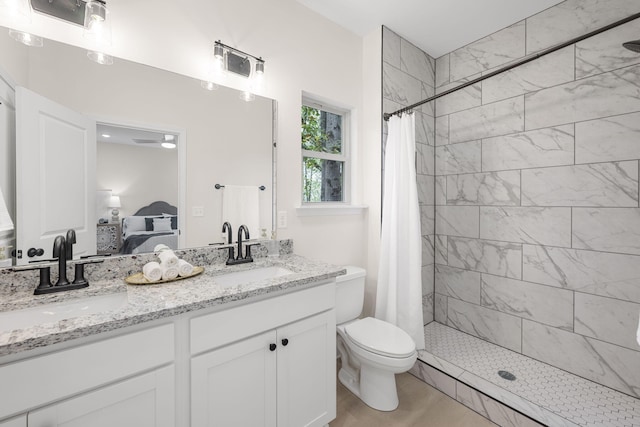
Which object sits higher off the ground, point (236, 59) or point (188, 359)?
point (236, 59)

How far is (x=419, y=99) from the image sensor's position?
266 centimetres

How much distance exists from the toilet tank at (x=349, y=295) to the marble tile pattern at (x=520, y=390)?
657 millimetres

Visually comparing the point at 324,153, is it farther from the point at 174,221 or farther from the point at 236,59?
the point at 174,221

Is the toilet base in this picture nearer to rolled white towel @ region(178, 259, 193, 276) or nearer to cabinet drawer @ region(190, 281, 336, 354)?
cabinet drawer @ region(190, 281, 336, 354)

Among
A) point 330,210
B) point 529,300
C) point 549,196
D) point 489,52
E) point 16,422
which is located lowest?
point 529,300

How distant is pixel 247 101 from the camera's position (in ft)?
5.90

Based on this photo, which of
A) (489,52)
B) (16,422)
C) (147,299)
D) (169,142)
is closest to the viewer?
(16,422)

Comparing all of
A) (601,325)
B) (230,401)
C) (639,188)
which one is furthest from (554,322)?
(230,401)

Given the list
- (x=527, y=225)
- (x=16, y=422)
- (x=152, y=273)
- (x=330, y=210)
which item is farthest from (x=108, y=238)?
(x=527, y=225)

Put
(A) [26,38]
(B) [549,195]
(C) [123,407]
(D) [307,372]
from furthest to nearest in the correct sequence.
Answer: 1. (B) [549,195]
2. (D) [307,372]
3. (A) [26,38]
4. (C) [123,407]

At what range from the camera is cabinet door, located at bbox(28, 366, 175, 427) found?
0.81 m

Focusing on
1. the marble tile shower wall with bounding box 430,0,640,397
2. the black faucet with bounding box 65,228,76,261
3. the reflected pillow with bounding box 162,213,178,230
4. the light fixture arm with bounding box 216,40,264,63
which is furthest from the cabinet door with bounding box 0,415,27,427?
the marble tile shower wall with bounding box 430,0,640,397

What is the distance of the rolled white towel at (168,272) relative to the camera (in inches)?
50.6

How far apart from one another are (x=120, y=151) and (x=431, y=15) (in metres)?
2.40
